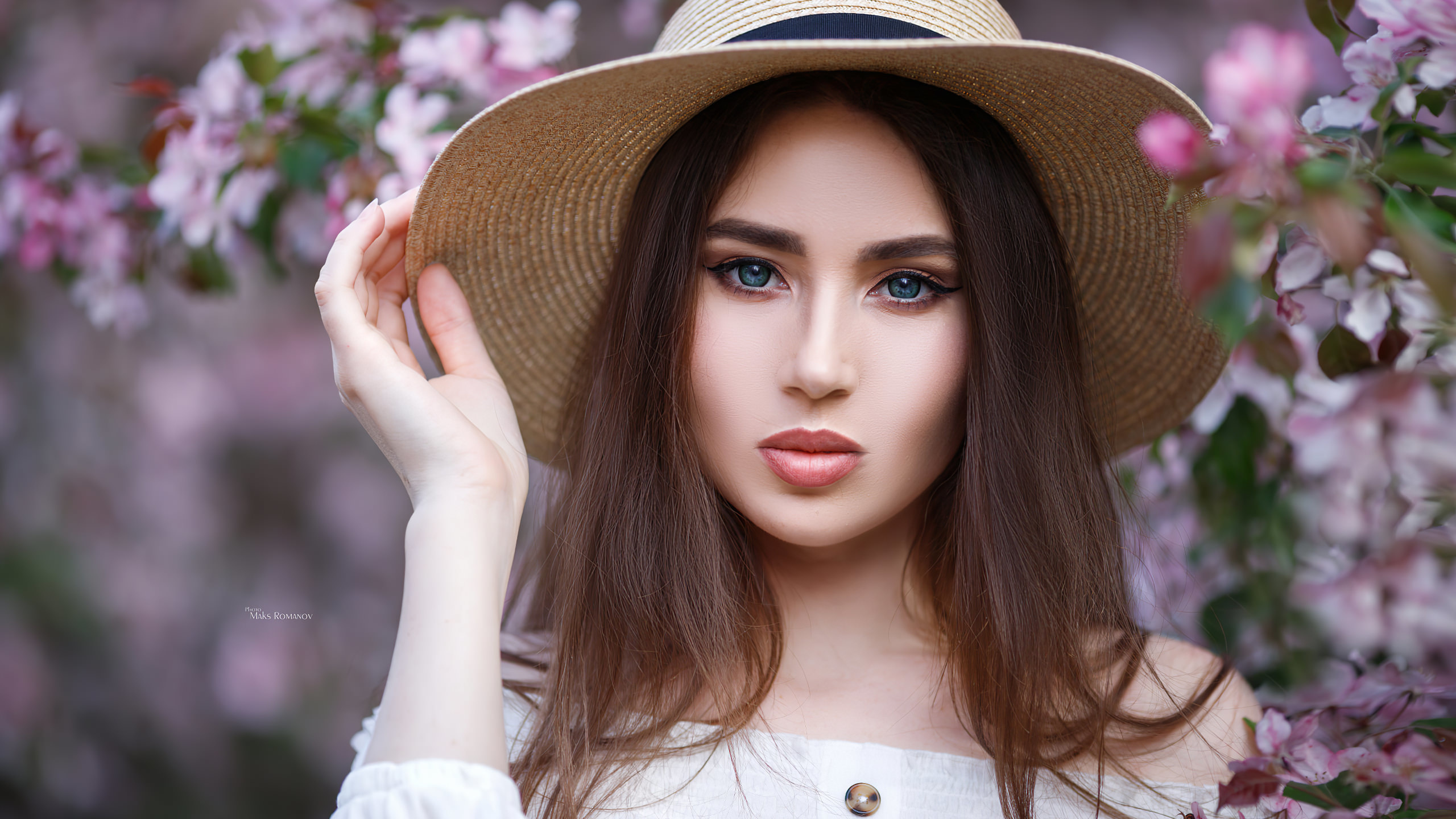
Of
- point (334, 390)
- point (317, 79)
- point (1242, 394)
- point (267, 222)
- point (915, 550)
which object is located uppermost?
point (317, 79)

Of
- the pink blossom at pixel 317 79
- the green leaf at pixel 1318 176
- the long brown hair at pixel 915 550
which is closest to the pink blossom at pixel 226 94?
the pink blossom at pixel 317 79

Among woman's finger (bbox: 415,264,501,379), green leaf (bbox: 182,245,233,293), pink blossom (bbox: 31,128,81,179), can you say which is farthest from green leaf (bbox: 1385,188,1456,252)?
pink blossom (bbox: 31,128,81,179)

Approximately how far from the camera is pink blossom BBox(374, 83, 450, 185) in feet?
5.90

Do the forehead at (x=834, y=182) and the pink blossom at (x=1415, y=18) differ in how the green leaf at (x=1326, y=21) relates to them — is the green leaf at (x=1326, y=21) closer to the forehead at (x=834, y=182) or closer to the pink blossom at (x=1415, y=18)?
the pink blossom at (x=1415, y=18)

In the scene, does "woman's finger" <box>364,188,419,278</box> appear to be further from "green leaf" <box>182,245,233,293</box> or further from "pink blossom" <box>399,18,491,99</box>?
"green leaf" <box>182,245,233,293</box>

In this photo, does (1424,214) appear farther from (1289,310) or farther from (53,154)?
(53,154)

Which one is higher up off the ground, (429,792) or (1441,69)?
(1441,69)

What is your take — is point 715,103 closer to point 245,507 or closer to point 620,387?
point 620,387

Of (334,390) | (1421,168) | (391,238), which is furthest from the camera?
(334,390)

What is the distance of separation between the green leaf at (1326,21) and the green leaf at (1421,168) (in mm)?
360

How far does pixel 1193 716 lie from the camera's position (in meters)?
1.49

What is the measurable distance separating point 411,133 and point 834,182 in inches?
33.7

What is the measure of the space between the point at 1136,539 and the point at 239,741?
3255mm

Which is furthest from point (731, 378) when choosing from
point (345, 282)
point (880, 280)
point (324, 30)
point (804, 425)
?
point (324, 30)
